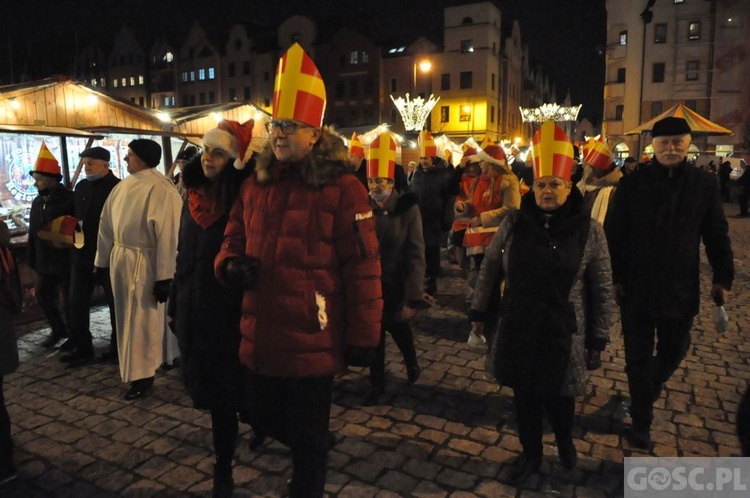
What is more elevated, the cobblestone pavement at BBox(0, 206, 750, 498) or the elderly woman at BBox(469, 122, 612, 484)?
the elderly woman at BBox(469, 122, 612, 484)

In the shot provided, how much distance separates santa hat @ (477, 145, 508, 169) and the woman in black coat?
359cm

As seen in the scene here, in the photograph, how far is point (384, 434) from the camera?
168 inches

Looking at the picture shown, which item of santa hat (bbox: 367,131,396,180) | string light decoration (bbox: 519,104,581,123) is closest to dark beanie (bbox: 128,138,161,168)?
santa hat (bbox: 367,131,396,180)

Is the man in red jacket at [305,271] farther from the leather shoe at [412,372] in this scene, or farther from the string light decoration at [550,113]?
the string light decoration at [550,113]

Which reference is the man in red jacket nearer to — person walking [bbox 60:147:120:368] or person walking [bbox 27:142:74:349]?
person walking [bbox 60:147:120:368]

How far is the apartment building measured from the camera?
48469mm

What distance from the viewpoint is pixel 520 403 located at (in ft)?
11.6

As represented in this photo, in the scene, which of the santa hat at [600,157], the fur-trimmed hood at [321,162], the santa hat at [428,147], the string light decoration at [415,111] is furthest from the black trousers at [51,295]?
the string light decoration at [415,111]

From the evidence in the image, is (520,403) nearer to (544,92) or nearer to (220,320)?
(220,320)

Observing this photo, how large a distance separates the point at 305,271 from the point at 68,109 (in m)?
10.4

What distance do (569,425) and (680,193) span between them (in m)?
1.72

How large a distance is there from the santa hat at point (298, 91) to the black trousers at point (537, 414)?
6.74ft

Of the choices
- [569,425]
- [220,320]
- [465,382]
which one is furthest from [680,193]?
[220,320]

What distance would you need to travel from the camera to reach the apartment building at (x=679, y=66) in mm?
48469
